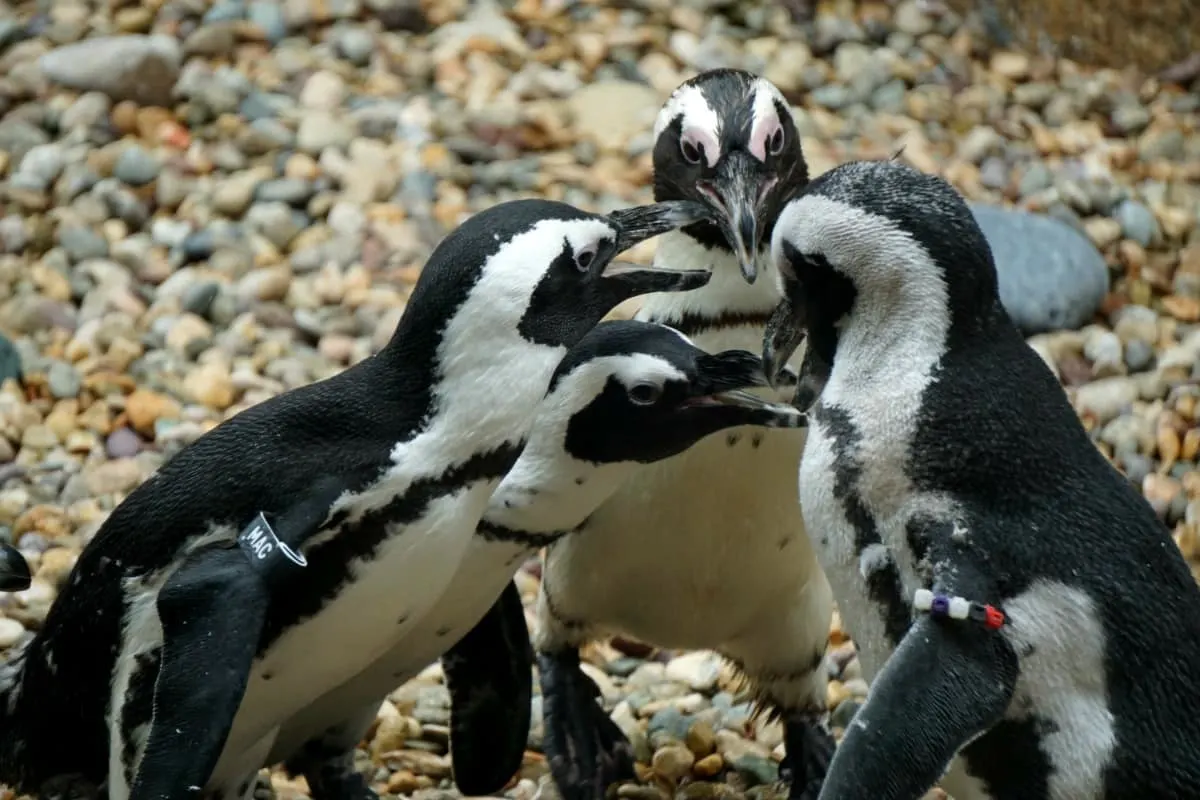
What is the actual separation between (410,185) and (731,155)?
1.95 meters

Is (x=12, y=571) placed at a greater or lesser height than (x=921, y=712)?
lesser

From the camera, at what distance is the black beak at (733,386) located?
2.45 meters

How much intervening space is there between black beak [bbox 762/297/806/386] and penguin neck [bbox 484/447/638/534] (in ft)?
1.07

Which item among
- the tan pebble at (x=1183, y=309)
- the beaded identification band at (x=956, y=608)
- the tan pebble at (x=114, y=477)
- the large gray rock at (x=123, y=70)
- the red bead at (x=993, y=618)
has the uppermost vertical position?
the beaded identification band at (x=956, y=608)

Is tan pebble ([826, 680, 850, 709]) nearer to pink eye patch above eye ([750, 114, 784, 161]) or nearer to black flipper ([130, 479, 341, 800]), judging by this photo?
pink eye patch above eye ([750, 114, 784, 161])

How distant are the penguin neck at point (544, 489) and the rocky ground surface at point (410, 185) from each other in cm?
61

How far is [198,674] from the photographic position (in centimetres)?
211

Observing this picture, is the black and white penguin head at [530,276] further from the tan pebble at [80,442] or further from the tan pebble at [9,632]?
the tan pebble at [80,442]

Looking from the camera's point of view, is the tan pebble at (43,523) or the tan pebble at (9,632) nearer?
the tan pebble at (9,632)

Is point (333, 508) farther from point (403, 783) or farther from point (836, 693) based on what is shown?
point (836, 693)

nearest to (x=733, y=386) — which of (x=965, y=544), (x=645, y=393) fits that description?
(x=645, y=393)

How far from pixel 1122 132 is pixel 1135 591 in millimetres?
3080

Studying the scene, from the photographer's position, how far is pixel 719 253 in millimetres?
2688

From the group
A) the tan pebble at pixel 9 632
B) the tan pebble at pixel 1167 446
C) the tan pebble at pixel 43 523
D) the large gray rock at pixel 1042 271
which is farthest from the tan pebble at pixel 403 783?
the large gray rock at pixel 1042 271
